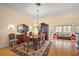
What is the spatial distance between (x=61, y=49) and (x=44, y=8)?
0.82 m

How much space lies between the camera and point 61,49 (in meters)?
2.17

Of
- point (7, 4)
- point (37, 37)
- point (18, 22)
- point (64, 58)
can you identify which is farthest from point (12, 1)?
point (64, 58)

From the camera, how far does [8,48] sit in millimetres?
2139

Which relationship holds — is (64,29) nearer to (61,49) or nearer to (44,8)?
(61,49)

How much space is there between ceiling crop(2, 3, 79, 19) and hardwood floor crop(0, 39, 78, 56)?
0.55 m

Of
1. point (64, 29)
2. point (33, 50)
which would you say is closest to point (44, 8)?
point (64, 29)

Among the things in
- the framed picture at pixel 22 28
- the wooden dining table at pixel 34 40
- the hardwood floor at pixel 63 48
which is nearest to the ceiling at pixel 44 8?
the framed picture at pixel 22 28

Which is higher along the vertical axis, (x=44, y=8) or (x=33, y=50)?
(x=44, y=8)

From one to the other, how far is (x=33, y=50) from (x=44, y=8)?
0.80 m

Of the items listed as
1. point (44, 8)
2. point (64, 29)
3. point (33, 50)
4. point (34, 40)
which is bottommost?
point (33, 50)

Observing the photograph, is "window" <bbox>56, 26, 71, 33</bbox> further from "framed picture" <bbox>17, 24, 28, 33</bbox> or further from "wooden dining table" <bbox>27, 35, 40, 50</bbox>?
"framed picture" <bbox>17, 24, 28, 33</bbox>

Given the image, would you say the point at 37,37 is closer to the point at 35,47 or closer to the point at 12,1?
the point at 35,47

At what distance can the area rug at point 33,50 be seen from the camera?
7.12 ft

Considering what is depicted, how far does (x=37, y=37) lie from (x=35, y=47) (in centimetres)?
19
